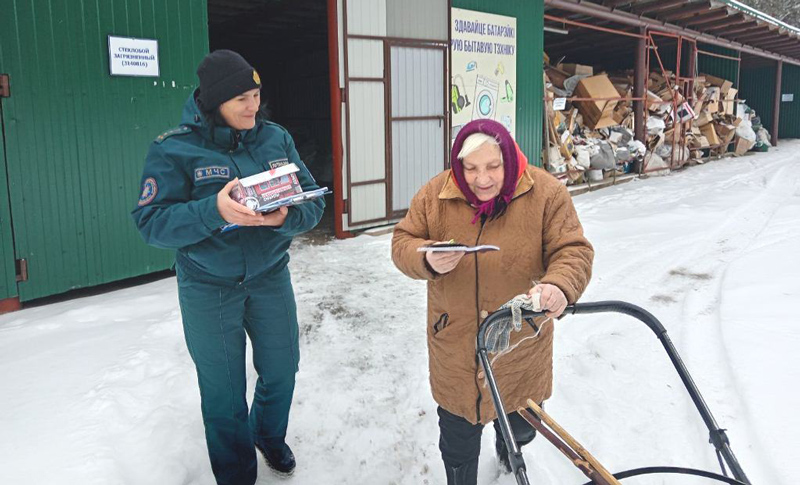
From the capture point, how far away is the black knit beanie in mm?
2273

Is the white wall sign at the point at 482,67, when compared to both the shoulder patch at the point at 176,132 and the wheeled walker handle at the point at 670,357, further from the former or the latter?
the wheeled walker handle at the point at 670,357

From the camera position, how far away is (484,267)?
2186 millimetres

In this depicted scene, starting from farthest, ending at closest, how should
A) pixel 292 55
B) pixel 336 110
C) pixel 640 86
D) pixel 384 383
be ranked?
pixel 292 55 < pixel 640 86 < pixel 336 110 < pixel 384 383

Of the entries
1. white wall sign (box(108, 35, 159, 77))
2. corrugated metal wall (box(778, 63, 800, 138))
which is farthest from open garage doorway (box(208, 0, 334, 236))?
corrugated metal wall (box(778, 63, 800, 138))

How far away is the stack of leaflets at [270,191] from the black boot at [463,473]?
119 centimetres

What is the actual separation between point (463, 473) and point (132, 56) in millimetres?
4519

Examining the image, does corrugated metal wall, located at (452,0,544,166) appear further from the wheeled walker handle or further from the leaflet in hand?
the wheeled walker handle

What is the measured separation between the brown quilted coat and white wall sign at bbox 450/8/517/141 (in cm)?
662

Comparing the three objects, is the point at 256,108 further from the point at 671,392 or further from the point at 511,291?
the point at 671,392

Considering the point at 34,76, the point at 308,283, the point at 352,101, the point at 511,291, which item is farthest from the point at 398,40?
the point at 511,291

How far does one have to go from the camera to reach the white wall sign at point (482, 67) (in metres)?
8.62

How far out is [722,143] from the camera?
59.9 feet

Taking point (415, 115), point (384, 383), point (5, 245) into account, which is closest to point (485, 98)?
point (415, 115)

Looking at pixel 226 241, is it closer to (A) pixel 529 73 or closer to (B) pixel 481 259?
(B) pixel 481 259
